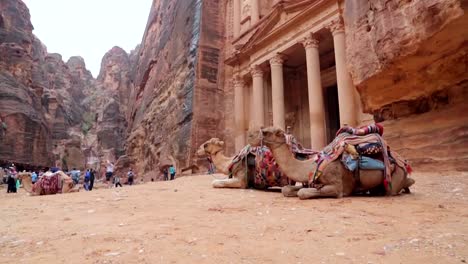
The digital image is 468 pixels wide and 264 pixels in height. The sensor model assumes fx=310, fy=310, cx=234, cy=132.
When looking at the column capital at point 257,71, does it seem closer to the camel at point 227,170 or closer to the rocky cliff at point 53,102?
the camel at point 227,170

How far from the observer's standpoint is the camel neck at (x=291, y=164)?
459 centimetres

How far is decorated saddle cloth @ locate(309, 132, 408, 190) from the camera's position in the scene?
420 cm

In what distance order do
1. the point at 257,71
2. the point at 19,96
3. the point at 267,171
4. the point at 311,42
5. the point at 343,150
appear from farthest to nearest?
the point at 19,96
the point at 257,71
the point at 311,42
the point at 267,171
the point at 343,150

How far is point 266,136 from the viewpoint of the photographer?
4.67m

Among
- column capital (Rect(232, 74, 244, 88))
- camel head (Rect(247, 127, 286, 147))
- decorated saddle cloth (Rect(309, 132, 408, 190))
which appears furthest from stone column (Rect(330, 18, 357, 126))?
camel head (Rect(247, 127, 286, 147))

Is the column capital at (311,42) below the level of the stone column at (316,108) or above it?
above

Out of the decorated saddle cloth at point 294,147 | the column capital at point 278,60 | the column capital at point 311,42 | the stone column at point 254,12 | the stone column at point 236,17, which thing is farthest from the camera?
the stone column at point 236,17

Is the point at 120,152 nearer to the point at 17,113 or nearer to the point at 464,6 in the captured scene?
the point at 17,113

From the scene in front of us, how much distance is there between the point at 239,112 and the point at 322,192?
16543 millimetres

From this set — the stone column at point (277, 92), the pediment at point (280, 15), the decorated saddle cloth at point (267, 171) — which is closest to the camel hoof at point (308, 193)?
the decorated saddle cloth at point (267, 171)

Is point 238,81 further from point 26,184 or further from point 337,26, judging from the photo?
point 26,184

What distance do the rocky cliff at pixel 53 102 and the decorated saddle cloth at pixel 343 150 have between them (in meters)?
36.8

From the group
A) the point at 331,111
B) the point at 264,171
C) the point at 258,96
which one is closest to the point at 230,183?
the point at 264,171

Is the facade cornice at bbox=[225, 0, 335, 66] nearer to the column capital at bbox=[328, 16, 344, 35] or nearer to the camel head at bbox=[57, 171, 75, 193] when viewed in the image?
the column capital at bbox=[328, 16, 344, 35]
